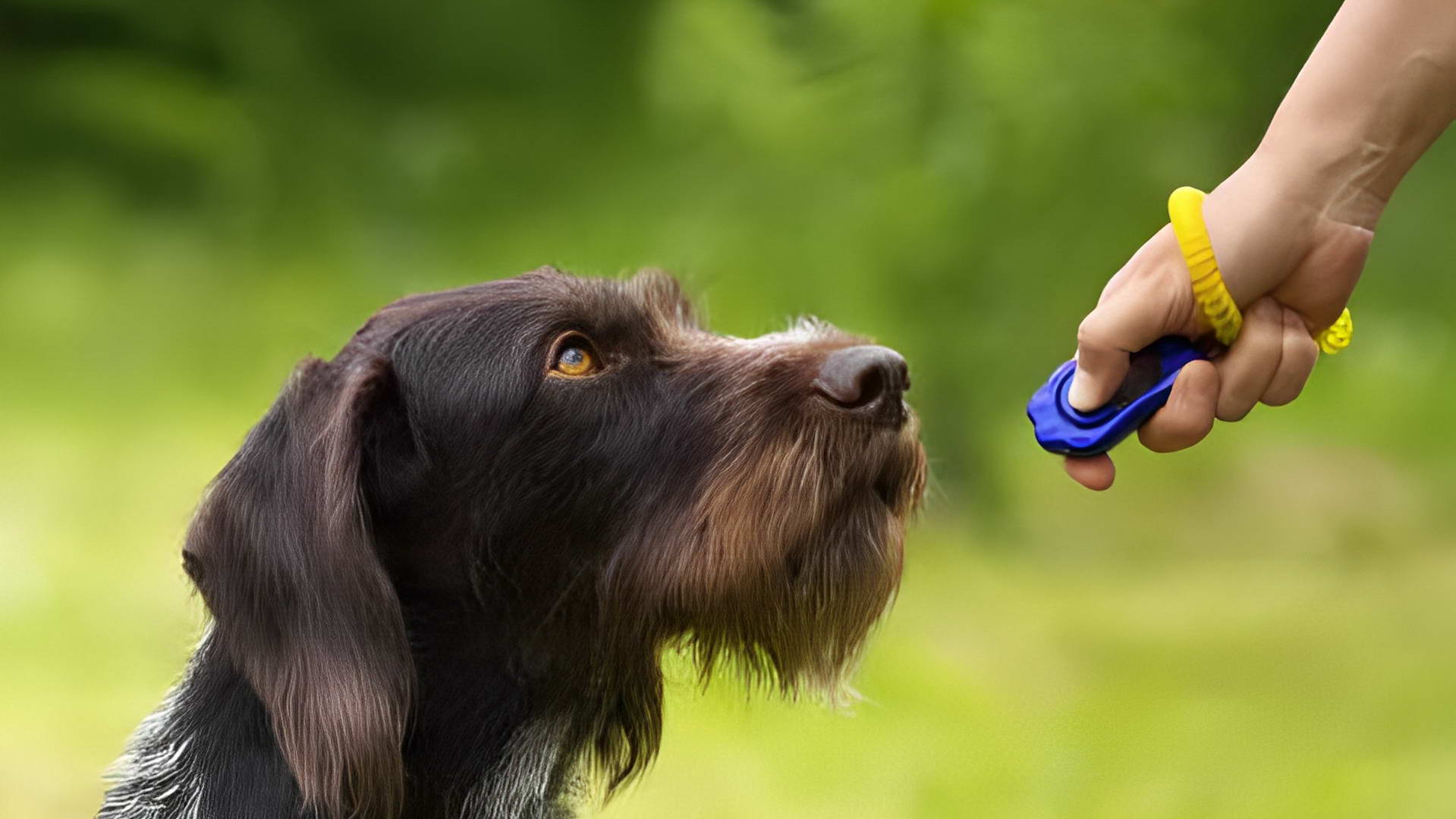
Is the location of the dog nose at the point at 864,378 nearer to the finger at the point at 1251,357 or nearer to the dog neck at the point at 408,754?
the finger at the point at 1251,357

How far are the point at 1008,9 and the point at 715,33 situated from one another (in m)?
1.34

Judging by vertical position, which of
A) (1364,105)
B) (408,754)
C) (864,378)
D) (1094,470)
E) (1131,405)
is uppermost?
(1364,105)

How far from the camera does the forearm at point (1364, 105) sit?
210 centimetres

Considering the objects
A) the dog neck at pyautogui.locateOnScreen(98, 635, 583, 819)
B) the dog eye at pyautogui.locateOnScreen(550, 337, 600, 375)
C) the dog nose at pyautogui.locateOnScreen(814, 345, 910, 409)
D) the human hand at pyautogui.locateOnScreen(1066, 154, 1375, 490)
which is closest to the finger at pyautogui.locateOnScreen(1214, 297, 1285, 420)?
the human hand at pyautogui.locateOnScreen(1066, 154, 1375, 490)

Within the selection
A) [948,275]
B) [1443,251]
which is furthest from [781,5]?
[1443,251]

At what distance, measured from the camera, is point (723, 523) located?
247cm

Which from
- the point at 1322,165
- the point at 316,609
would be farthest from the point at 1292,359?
the point at 316,609

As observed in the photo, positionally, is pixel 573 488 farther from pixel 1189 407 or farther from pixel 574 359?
pixel 1189 407

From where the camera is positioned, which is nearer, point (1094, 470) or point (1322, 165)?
point (1322, 165)

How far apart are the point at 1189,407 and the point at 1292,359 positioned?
208 millimetres

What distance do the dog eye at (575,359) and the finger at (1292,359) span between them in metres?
1.14

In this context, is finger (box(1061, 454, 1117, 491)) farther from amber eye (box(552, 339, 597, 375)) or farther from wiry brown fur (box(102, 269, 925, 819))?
amber eye (box(552, 339, 597, 375))

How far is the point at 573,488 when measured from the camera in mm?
2520

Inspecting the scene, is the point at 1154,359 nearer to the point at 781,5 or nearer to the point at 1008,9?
the point at 1008,9
